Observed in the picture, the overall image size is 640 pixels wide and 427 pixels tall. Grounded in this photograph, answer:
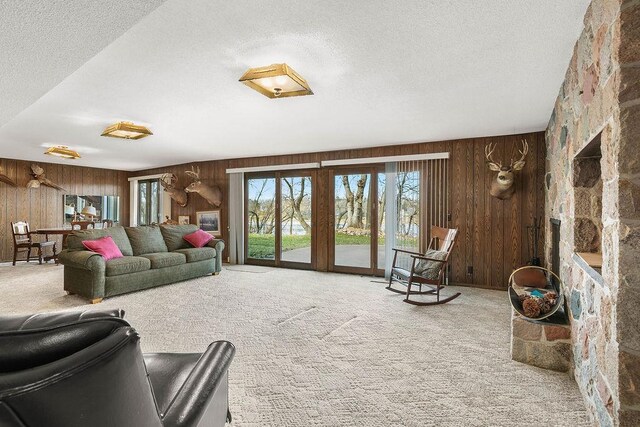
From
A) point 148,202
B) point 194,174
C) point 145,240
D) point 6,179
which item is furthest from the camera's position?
point 148,202

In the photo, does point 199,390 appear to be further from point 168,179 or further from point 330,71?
point 168,179

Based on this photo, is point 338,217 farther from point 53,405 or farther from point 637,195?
point 53,405

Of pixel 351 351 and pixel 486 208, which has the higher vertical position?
pixel 486 208

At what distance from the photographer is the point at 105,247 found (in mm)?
4598

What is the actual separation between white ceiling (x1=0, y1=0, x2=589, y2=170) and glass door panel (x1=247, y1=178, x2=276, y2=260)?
6.52 feet

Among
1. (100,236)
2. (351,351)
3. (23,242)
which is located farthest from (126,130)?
(23,242)

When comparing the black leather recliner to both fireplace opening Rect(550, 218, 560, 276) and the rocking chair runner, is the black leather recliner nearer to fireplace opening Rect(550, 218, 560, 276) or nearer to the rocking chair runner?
the rocking chair runner

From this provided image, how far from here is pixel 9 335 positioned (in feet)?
2.10

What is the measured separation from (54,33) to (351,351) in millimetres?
2829

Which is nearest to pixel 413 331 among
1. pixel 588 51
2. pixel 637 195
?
pixel 637 195

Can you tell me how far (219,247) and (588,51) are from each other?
18.4 feet

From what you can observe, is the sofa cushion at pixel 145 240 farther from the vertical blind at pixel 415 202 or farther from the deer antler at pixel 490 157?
the deer antler at pixel 490 157

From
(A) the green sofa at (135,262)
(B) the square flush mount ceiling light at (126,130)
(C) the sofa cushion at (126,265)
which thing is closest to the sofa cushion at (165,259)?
(A) the green sofa at (135,262)

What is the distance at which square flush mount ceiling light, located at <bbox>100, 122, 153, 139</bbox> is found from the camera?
4258 millimetres
